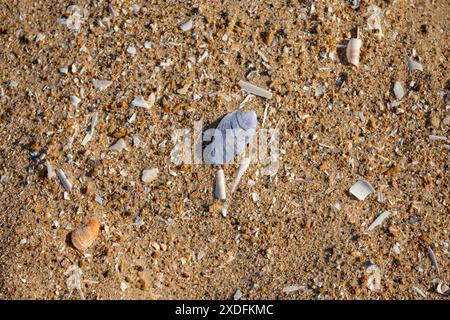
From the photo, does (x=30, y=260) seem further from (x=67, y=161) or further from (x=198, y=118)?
(x=198, y=118)

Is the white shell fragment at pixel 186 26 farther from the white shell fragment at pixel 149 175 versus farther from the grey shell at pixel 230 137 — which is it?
the white shell fragment at pixel 149 175

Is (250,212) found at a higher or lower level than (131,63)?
lower

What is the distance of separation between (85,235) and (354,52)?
1.43 metres

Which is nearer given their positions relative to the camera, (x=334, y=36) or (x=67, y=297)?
(x=67, y=297)

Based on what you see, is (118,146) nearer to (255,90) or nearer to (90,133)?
(90,133)

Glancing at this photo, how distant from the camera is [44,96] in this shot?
2363 mm

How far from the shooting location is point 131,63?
7.75 feet

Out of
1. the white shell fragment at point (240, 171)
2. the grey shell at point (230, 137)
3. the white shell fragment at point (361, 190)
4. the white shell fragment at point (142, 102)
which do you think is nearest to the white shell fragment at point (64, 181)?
the white shell fragment at point (142, 102)

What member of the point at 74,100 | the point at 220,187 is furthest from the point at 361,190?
the point at 74,100

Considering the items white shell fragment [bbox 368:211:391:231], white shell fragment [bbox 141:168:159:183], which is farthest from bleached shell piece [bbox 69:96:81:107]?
white shell fragment [bbox 368:211:391:231]

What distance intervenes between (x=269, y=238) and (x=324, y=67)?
2.63 ft

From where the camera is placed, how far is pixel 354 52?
236cm
